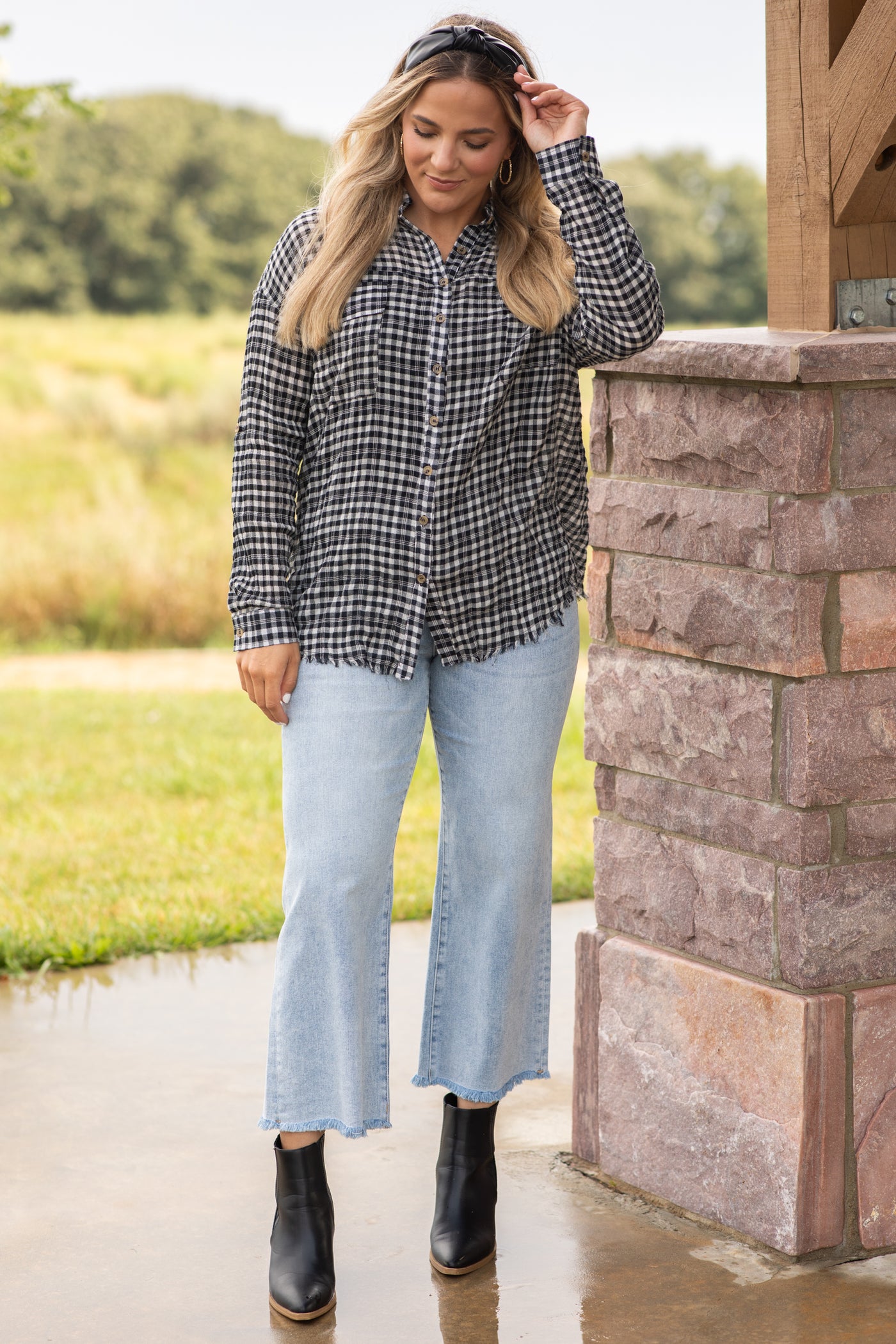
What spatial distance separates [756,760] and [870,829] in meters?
0.22

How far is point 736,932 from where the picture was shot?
2818mm

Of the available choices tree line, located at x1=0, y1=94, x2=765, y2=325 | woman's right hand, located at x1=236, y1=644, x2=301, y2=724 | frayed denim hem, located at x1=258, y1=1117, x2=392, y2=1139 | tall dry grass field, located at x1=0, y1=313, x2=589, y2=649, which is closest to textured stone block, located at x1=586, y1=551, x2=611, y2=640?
woman's right hand, located at x1=236, y1=644, x2=301, y2=724

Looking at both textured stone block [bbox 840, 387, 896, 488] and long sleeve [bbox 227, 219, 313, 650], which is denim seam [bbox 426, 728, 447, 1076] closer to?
long sleeve [bbox 227, 219, 313, 650]

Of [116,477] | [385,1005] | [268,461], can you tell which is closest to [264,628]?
[268,461]

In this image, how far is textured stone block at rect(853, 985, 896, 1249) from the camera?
9.09 feet

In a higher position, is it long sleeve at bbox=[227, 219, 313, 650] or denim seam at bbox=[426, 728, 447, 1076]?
long sleeve at bbox=[227, 219, 313, 650]

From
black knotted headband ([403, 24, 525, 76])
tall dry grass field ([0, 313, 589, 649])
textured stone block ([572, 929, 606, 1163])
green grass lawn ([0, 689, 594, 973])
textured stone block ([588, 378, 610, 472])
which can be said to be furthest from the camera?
tall dry grass field ([0, 313, 589, 649])

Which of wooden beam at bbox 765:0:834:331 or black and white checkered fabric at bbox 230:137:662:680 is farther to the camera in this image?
wooden beam at bbox 765:0:834:331

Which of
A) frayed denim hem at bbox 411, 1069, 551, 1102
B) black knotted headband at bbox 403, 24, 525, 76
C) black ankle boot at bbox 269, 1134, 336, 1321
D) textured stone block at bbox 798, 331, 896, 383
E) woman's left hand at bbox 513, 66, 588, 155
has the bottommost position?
black ankle boot at bbox 269, 1134, 336, 1321

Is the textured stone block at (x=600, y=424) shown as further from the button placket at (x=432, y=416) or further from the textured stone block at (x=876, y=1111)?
the textured stone block at (x=876, y=1111)

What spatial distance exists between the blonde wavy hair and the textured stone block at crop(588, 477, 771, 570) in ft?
1.27

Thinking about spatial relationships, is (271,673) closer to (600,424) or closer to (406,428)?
(406,428)

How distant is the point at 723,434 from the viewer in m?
2.74

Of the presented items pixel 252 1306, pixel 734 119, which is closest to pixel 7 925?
pixel 252 1306
